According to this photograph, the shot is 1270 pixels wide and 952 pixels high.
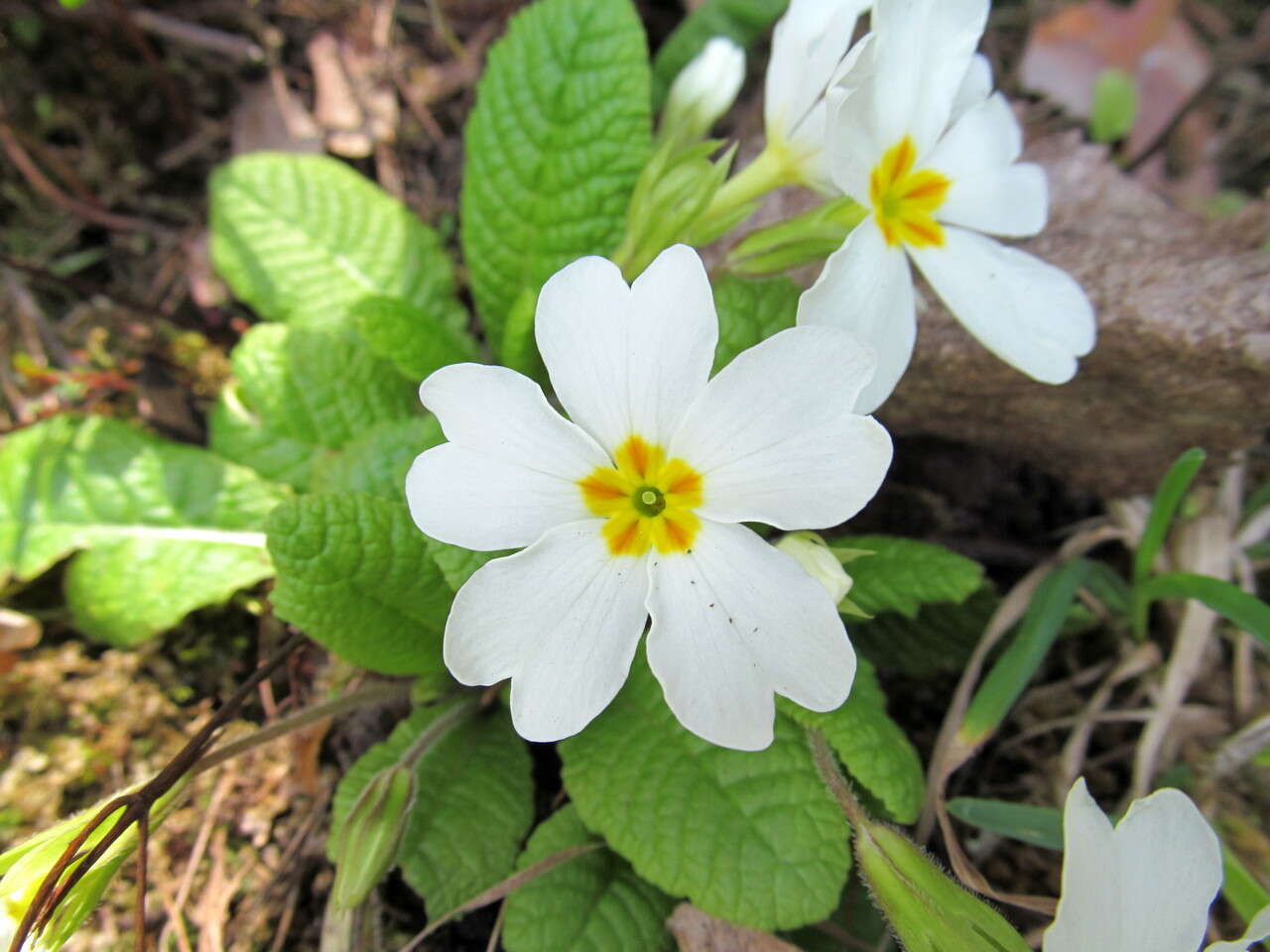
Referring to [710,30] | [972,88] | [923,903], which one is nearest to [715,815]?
[923,903]

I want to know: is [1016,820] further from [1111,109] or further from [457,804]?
[1111,109]

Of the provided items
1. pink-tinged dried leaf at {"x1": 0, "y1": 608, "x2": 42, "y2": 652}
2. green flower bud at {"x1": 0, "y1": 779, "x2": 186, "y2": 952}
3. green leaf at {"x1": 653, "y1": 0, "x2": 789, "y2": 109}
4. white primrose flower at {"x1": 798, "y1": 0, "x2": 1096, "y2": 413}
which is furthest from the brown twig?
green leaf at {"x1": 653, "y1": 0, "x2": 789, "y2": 109}

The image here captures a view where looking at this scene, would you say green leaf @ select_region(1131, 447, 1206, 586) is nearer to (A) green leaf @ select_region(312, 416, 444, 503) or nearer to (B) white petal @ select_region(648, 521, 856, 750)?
(B) white petal @ select_region(648, 521, 856, 750)

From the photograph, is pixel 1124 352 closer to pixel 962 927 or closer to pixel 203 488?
pixel 962 927

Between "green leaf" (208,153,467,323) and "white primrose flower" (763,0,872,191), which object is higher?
"white primrose flower" (763,0,872,191)

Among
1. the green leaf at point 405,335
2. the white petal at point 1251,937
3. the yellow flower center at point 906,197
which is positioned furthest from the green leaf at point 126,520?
the white petal at point 1251,937

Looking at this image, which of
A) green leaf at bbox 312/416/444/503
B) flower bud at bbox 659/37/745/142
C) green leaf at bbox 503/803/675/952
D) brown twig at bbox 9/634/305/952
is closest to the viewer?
brown twig at bbox 9/634/305/952
